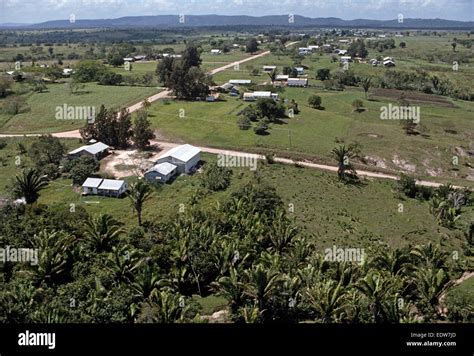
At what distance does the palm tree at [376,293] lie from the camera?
2802 cm

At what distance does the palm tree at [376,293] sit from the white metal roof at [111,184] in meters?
29.7

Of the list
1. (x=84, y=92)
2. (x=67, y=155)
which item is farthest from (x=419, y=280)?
(x=84, y=92)

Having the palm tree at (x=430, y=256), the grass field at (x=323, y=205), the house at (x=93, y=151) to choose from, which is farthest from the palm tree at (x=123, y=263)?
the house at (x=93, y=151)

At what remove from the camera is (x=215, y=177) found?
5194 cm

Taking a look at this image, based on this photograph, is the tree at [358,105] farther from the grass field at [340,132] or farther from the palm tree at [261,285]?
the palm tree at [261,285]

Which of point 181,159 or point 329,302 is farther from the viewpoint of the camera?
point 181,159

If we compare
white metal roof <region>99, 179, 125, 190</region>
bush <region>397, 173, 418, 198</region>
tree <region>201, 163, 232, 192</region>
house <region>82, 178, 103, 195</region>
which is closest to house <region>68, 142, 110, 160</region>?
house <region>82, 178, 103, 195</region>

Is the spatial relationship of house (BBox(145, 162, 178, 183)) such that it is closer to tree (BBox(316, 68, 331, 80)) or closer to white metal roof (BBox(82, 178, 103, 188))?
white metal roof (BBox(82, 178, 103, 188))

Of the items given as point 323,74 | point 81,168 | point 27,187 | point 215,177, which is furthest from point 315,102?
point 27,187

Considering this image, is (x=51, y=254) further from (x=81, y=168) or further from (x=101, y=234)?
(x=81, y=168)

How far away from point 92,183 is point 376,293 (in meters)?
33.7

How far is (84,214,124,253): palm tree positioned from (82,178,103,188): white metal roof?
36.5ft

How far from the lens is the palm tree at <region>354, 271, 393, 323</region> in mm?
28016

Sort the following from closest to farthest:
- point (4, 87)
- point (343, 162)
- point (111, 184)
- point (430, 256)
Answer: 1. point (430, 256)
2. point (111, 184)
3. point (343, 162)
4. point (4, 87)
